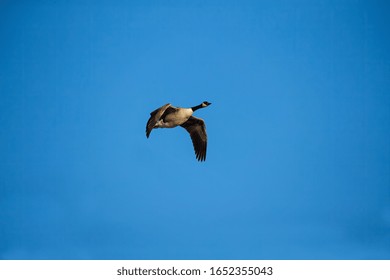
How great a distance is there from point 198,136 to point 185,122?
66 centimetres

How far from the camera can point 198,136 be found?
15.5m

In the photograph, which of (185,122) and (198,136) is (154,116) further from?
(198,136)

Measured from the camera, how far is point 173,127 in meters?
14.2

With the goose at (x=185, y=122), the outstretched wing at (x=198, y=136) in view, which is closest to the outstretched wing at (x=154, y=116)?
the goose at (x=185, y=122)

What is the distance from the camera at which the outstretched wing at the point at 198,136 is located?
49.8 ft

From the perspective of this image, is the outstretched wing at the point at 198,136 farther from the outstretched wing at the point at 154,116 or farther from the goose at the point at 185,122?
the outstretched wing at the point at 154,116

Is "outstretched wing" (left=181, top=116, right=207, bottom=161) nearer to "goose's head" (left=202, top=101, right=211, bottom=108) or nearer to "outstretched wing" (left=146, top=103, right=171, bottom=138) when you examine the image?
"goose's head" (left=202, top=101, right=211, bottom=108)

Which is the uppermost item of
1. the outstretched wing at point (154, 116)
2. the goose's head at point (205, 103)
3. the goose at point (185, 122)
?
the goose's head at point (205, 103)

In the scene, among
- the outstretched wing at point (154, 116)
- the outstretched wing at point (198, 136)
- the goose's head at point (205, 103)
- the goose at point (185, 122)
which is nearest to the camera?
the outstretched wing at point (154, 116)

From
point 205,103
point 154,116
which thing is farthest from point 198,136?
point 154,116

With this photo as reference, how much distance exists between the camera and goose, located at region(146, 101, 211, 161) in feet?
41.8
